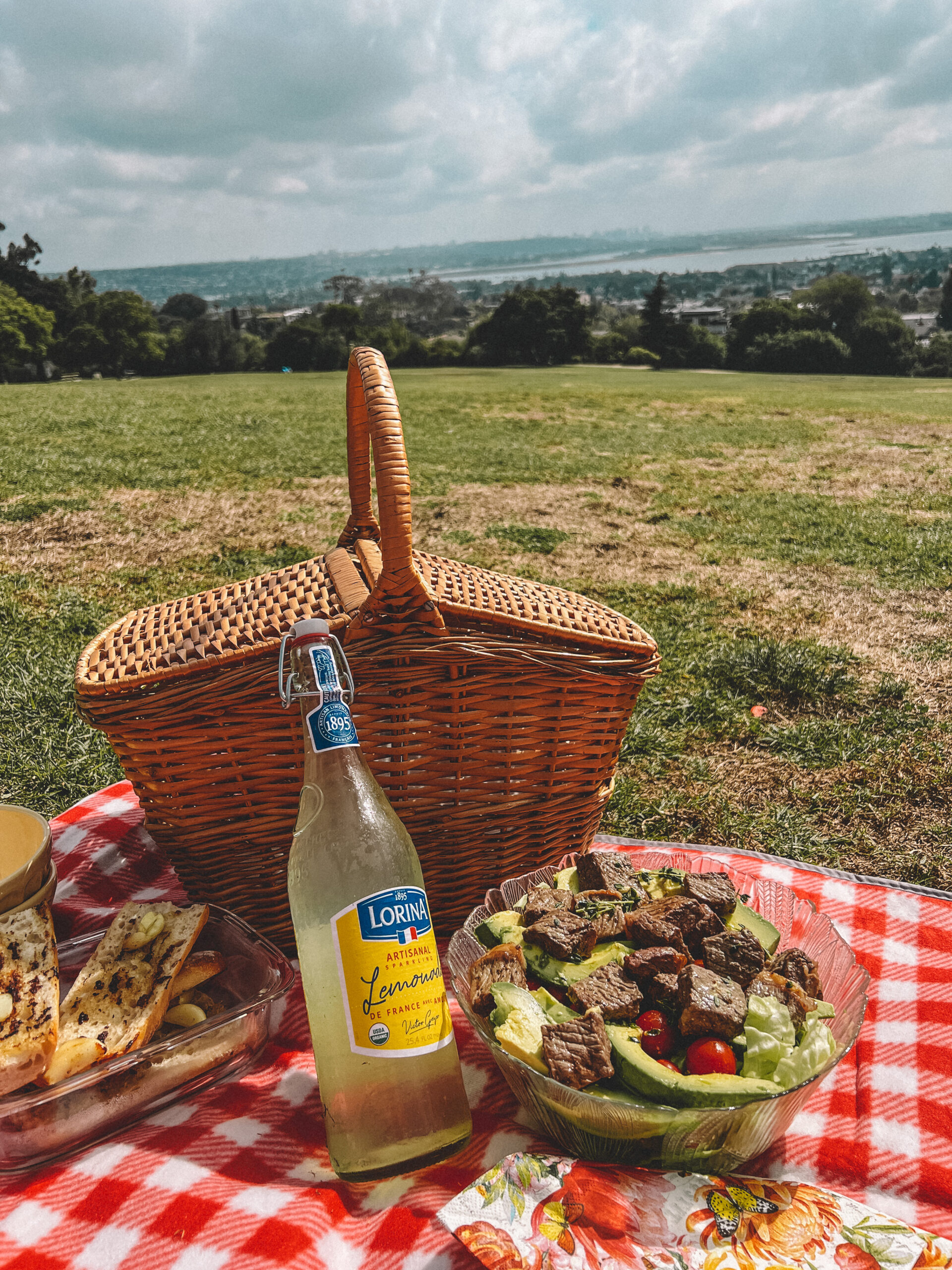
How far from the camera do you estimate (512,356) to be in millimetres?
54656

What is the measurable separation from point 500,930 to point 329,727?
578 millimetres

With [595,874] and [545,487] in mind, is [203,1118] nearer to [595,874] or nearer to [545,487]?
[595,874]

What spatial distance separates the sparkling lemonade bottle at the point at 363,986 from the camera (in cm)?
146

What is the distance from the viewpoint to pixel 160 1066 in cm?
154

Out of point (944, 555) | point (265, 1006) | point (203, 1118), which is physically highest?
point (265, 1006)

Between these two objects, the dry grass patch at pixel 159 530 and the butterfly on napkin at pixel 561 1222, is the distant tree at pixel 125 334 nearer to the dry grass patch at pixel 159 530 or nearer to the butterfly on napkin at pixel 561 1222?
the dry grass patch at pixel 159 530

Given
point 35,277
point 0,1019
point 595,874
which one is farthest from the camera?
point 35,277

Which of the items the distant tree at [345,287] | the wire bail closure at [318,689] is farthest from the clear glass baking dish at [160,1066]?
the distant tree at [345,287]

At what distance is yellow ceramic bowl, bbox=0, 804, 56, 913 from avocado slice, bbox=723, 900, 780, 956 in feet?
4.64

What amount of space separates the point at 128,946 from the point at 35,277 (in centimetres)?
7317

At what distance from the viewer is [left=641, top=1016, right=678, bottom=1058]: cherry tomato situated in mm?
1439

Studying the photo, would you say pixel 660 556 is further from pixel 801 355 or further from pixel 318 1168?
pixel 801 355

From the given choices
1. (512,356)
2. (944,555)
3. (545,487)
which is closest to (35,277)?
Result: (512,356)

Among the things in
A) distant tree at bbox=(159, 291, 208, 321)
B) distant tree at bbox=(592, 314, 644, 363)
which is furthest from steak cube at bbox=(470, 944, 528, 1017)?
distant tree at bbox=(159, 291, 208, 321)
